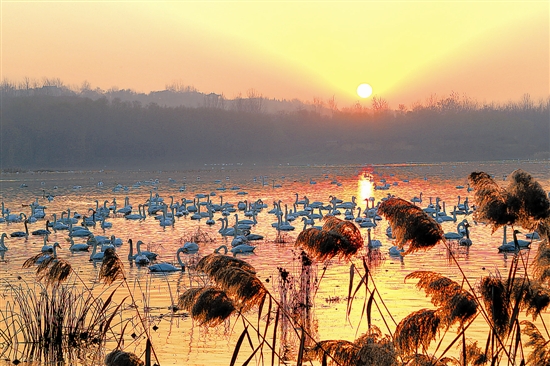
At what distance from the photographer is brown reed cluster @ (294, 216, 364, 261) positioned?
4.91m

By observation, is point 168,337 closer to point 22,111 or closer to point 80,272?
point 80,272

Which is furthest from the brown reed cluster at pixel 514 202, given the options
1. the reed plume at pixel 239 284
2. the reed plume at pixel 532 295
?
the reed plume at pixel 239 284

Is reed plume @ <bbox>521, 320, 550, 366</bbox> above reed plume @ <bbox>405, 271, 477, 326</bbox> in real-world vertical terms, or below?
below

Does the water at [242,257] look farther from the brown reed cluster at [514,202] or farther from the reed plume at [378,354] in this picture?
the reed plume at [378,354]

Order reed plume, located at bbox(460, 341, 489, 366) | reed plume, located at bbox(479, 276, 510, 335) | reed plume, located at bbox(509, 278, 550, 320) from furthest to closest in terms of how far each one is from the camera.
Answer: reed plume, located at bbox(460, 341, 489, 366) → reed plume, located at bbox(509, 278, 550, 320) → reed plume, located at bbox(479, 276, 510, 335)

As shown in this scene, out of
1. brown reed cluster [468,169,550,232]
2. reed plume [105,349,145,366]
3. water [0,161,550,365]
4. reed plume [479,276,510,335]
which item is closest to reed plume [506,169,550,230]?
brown reed cluster [468,169,550,232]

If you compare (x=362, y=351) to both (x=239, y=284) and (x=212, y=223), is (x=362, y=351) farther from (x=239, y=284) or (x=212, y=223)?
(x=212, y=223)

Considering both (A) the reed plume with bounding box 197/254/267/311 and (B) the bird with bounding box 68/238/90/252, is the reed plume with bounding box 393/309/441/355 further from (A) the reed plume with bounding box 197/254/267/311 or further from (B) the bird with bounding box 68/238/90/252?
(B) the bird with bounding box 68/238/90/252

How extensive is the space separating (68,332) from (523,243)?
14418mm

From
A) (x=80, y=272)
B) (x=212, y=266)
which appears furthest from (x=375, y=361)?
(x=80, y=272)

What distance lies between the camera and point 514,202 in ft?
16.2

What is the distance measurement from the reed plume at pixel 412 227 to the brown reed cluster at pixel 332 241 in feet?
1.10

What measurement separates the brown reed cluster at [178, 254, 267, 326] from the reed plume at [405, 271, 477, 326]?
116cm

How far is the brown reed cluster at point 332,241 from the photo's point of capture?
4906 millimetres
